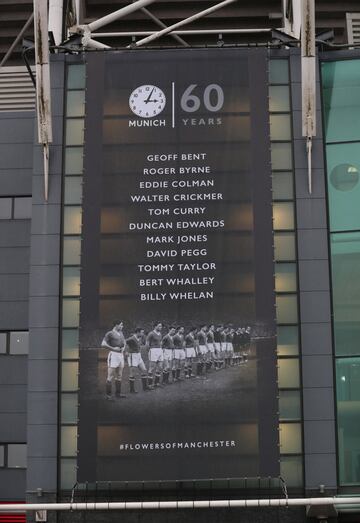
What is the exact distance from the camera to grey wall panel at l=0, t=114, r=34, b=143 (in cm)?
3581

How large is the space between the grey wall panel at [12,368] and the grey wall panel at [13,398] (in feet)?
0.73

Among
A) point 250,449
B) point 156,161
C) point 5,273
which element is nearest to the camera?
point 250,449

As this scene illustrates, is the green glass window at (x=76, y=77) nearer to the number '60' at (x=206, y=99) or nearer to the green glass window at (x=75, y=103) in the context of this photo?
the green glass window at (x=75, y=103)

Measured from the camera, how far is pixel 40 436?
98.5 feet

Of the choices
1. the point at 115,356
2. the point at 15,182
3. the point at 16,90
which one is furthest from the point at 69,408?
the point at 16,90

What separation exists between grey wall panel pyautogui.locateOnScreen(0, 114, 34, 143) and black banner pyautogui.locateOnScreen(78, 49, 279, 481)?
416 cm

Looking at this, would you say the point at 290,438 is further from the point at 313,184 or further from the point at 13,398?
the point at 13,398

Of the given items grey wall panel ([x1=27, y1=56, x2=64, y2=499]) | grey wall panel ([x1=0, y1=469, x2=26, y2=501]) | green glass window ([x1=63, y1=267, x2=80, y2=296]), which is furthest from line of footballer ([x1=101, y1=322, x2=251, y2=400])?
grey wall panel ([x1=0, y1=469, x2=26, y2=501])

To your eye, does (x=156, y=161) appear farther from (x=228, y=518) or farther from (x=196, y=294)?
(x=228, y=518)

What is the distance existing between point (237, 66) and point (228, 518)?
14639 mm

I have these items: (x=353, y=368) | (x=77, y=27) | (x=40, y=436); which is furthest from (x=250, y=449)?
(x=77, y=27)

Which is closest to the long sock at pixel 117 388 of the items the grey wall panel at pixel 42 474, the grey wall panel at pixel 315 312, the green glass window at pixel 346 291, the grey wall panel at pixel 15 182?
the grey wall panel at pixel 42 474

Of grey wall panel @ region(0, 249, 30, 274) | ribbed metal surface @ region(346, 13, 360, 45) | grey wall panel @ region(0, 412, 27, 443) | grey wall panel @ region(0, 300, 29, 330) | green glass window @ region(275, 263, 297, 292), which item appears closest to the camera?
green glass window @ region(275, 263, 297, 292)

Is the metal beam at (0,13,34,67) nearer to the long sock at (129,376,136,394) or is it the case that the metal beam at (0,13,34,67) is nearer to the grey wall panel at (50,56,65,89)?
the grey wall panel at (50,56,65,89)
